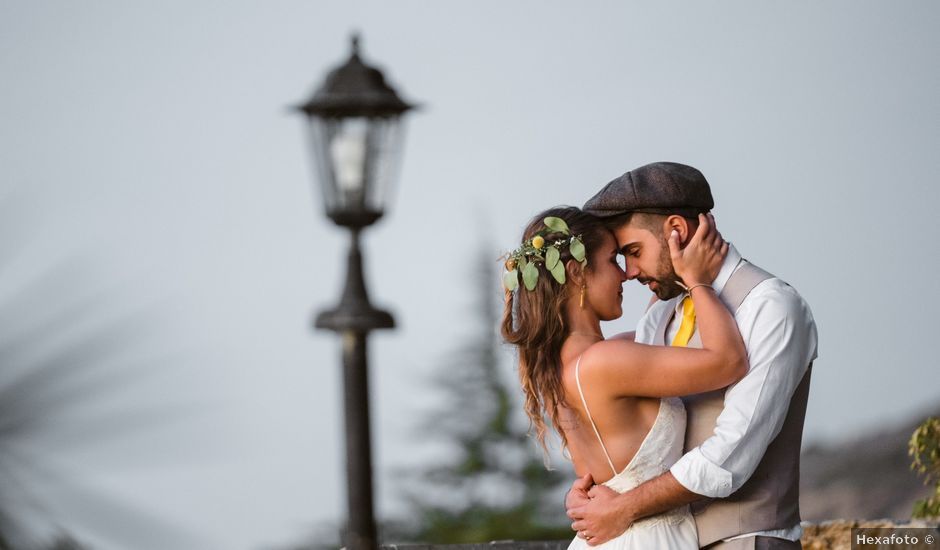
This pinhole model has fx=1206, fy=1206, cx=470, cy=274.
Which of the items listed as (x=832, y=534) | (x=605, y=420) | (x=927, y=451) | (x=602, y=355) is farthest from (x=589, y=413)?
(x=927, y=451)

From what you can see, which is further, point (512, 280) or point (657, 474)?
point (512, 280)

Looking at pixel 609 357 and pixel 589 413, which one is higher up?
pixel 609 357

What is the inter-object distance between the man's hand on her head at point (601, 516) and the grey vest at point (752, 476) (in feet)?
0.61

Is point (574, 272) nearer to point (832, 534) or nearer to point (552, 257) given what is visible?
point (552, 257)

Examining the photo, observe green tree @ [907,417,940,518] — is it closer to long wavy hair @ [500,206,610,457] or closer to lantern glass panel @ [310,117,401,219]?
long wavy hair @ [500,206,610,457]

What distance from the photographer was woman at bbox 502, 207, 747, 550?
256 cm

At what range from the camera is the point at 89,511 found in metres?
1.73

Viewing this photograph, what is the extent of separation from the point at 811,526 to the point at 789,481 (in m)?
1.38

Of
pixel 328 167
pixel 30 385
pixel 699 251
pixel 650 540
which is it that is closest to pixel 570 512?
pixel 650 540

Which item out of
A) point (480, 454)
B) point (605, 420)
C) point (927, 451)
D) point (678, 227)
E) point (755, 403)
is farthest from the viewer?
point (480, 454)

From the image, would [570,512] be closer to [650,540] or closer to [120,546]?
[650,540]

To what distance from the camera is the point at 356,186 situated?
2695 millimetres

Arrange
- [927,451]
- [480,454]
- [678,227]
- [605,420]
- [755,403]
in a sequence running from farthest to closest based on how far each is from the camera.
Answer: [480,454] < [927,451] < [678,227] < [605,420] < [755,403]

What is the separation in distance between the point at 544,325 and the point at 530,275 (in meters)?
0.12
